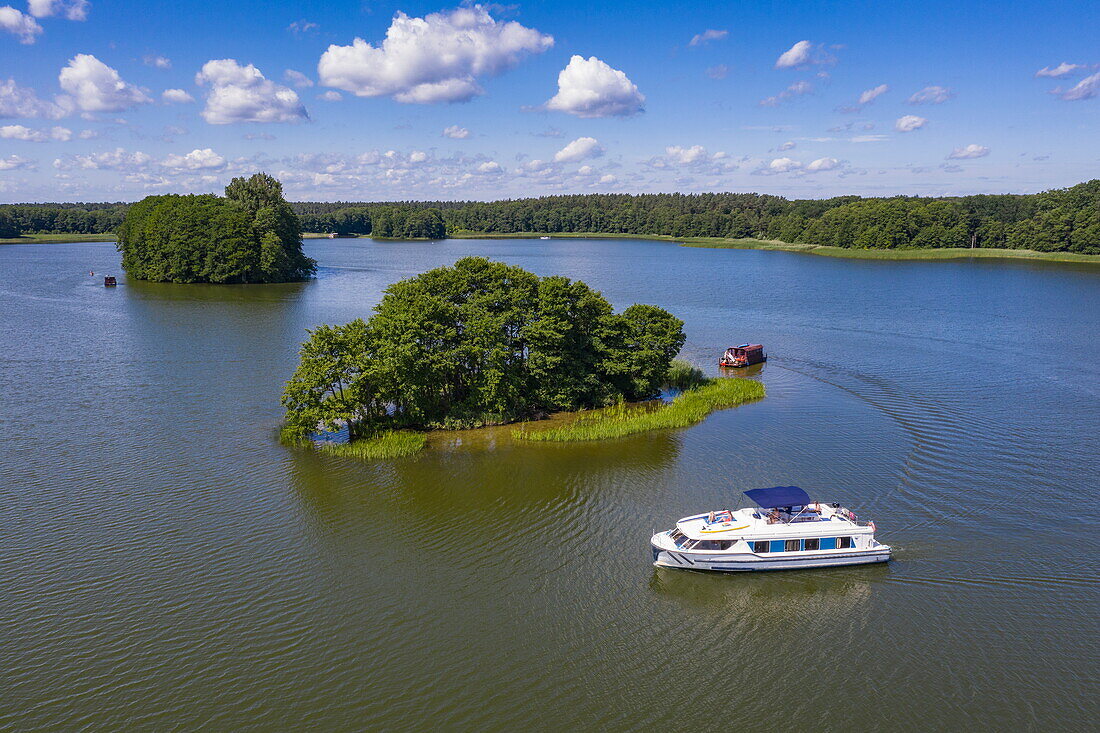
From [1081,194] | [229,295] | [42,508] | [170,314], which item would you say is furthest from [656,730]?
[1081,194]

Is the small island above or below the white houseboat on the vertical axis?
above

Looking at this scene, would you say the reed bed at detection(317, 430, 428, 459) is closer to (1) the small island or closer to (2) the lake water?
(1) the small island

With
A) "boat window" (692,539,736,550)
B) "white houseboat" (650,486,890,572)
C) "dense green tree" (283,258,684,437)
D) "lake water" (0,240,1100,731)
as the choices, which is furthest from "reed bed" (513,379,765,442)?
"boat window" (692,539,736,550)

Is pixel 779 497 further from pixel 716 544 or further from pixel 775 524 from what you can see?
pixel 716 544

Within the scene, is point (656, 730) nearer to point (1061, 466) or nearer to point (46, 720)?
point (46, 720)

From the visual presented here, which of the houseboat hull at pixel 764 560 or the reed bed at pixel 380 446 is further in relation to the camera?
the reed bed at pixel 380 446

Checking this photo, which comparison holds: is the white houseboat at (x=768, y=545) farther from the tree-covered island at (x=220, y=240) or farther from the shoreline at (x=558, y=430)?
the tree-covered island at (x=220, y=240)

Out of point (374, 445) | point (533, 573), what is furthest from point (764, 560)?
point (374, 445)

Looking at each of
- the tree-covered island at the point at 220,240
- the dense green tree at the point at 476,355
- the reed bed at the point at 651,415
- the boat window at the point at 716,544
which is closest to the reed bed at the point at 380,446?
the dense green tree at the point at 476,355
